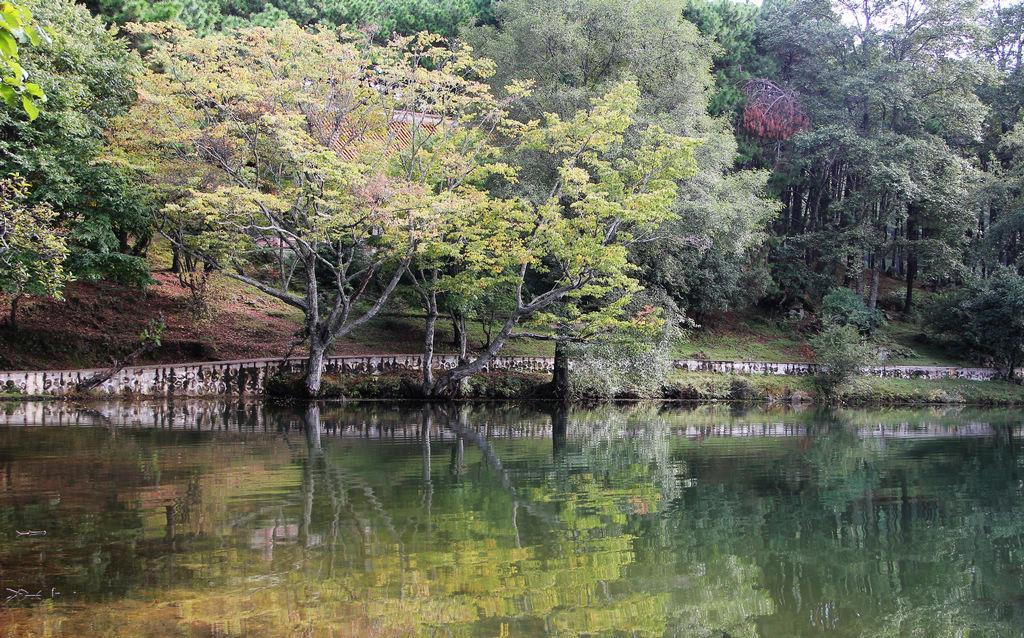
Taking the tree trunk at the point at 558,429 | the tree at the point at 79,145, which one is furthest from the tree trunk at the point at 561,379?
the tree at the point at 79,145

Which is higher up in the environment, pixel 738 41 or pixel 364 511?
pixel 738 41

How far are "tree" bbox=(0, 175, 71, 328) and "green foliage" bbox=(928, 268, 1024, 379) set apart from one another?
28188 mm

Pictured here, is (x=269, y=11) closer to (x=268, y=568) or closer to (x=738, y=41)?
(x=738, y=41)

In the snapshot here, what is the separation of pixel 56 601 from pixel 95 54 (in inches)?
770

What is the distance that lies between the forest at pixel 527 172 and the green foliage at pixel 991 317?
0.10 meters

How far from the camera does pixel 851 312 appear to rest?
3281 centimetres

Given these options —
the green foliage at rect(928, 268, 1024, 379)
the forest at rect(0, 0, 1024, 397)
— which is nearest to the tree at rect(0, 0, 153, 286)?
the forest at rect(0, 0, 1024, 397)

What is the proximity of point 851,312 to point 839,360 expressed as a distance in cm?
495

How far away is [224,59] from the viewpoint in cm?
1975

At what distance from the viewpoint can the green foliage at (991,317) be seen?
30.3 m

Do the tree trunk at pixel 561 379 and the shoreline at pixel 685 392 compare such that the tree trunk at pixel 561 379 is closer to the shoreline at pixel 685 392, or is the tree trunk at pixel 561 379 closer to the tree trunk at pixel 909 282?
the shoreline at pixel 685 392

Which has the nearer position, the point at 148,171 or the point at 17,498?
the point at 17,498

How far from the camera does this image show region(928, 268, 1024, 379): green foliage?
3031cm

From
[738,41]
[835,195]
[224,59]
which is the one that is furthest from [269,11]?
A: [835,195]
